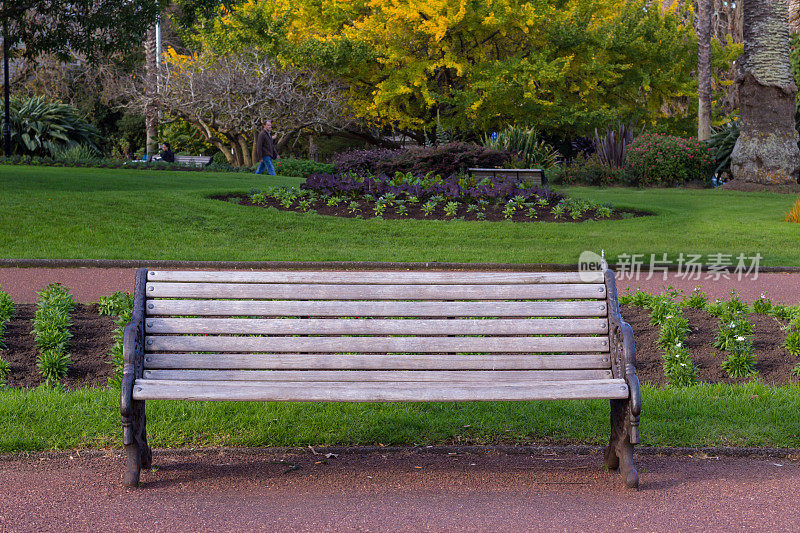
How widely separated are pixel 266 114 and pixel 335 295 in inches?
1147

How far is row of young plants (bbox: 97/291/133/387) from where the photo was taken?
233 inches

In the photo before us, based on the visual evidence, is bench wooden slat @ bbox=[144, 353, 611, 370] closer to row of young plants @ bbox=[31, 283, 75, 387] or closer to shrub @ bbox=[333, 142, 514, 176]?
row of young plants @ bbox=[31, 283, 75, 387]

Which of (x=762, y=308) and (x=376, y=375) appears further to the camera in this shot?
(x=762, y=308)

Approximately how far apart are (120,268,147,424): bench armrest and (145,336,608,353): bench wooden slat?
4.7 inches

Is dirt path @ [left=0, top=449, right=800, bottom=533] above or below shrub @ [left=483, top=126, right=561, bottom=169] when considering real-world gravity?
below

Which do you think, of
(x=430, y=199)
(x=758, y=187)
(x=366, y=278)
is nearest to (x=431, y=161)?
(x=430, y=199)

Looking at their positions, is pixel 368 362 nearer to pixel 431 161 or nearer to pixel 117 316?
pixel 117 316

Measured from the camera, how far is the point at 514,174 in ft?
59.3

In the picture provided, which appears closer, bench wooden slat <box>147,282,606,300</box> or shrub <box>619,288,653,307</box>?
bench wooden slat <box>147,282,606,300</box>

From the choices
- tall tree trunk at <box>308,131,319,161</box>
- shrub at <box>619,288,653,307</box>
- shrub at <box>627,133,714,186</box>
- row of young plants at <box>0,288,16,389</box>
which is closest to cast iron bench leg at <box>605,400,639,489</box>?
shrub at <box>619,288,653,307</box>

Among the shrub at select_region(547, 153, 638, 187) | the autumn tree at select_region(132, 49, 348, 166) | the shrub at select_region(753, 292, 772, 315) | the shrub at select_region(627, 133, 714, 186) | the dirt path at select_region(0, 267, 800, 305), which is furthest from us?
the autumn tree at select_region(132, 49, 348, 166)

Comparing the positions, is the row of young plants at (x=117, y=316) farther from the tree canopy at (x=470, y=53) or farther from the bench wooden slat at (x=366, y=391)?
the tree canopy at (x=470, y=53)

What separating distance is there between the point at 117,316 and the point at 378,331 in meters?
3.44

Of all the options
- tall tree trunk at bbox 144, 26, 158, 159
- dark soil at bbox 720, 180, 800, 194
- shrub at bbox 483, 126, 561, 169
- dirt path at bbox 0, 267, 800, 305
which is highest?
tall tree trunk at bbox 144, 26, 158, 159
